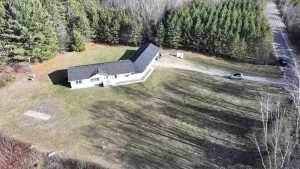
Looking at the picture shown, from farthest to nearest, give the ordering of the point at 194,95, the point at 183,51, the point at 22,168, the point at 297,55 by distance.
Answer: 1. the point at 183,51
2. the point at 297,55
3. the point at 194,95
4. the point at 22,168

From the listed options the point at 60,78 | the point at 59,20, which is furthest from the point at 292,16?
the point at 60,78

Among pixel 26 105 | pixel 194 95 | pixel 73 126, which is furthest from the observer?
pixel 194 95

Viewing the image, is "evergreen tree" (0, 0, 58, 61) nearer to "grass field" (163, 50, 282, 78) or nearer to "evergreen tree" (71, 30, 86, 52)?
"evergreen tree" (71, 30, 86, 52)

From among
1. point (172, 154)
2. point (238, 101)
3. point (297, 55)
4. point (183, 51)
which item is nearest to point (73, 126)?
point (172, 154)

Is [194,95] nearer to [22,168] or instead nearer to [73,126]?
[73,126]

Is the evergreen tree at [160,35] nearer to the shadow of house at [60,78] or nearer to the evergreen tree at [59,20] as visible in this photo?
the evergreen tree at [59,20]

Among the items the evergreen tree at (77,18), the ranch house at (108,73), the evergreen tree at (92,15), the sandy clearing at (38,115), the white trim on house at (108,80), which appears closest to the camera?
the sandy clearing at (38,115)

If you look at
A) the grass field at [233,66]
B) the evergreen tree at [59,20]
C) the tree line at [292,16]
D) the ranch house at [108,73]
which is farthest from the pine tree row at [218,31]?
the evergreen tree at [59,20]
